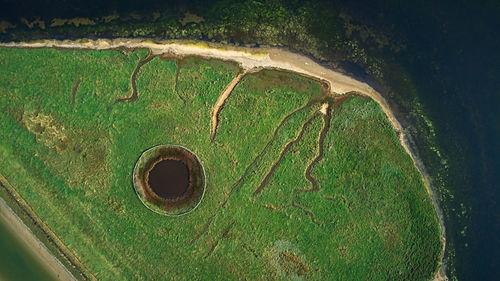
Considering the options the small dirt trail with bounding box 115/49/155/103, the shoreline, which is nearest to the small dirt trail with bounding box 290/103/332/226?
the small dirt trail with bounding box 115/49/155/103

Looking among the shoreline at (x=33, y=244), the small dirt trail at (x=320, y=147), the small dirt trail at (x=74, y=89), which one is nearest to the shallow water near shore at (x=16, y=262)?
the shoreline at (x=33, y=244)

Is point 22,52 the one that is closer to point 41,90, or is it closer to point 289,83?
point 41,90

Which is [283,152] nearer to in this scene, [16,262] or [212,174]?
[212,174]

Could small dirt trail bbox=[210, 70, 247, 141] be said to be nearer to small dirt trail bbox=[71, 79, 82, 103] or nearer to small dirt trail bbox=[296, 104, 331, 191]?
small dirt trail bbox=[296, 104, 331, 191]

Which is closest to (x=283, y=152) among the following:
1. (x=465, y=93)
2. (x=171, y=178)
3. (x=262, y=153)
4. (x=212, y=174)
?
(x=262, y=153)

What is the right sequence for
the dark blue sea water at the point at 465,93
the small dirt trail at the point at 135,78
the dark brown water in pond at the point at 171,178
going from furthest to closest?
the dark blue sea water at the point at 465,93 < the small dirt trail at the point at 135,78 < the dark brown water in pond at the point at 171,178

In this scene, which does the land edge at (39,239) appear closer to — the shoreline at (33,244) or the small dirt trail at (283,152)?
the shoreline at (33,244)

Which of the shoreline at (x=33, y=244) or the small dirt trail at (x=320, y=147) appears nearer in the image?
the shoreline at (x=33, y=244)
